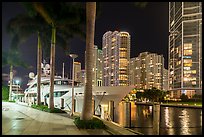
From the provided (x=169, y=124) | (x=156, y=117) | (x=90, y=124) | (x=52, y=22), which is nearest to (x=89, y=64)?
(x=90, y=124)

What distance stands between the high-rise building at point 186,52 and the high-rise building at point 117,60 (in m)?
29.0

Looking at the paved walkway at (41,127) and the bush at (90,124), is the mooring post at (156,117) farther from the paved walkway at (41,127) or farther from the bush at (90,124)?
the bush at (90,124)

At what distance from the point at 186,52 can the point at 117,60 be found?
4577cm

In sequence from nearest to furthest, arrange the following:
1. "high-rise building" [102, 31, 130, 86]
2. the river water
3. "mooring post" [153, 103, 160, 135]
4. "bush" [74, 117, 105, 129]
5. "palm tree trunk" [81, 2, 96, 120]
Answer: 1. "bush" [74, 117, 105, 129]
2. "palm tree trunk" [81, 2, 96, 120]
3. "mooring post" [153, 103, 160, 135]
4. the river water
5. "high-rise building" [102, 31, 130, 86]

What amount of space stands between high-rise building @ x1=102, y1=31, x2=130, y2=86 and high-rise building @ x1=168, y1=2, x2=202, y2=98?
2901cm

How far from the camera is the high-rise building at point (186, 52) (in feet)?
474

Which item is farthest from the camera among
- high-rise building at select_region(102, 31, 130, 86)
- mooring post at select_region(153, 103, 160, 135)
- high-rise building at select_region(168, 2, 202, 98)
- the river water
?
high-rise building at select_region(102, 31, 130, 86)

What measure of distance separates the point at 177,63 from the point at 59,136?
14656 centimetres

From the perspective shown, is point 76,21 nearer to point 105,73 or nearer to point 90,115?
→ point 90,115

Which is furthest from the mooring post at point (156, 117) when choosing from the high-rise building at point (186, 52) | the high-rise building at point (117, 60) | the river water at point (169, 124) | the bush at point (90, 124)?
the high-rise building at point (117, 60)

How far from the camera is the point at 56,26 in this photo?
27781mm

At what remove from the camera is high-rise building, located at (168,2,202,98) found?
145 metres

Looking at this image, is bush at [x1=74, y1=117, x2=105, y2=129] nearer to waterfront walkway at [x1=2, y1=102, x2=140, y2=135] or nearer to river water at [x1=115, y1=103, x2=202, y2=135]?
waterfront walkway at [x1=2, y1=102, x2=140, y2=135]

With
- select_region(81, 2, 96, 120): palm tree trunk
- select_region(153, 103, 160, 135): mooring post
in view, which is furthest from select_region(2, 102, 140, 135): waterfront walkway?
select_region(153, 103, 160, 135): mooring post
